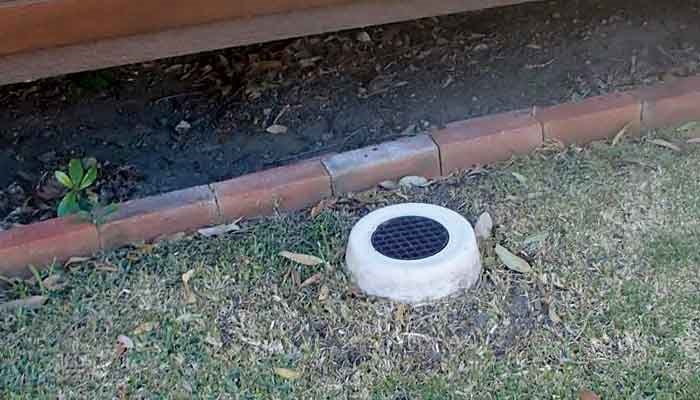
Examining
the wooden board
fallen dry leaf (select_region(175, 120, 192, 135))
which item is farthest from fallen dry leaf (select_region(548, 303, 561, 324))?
fallen dry leaf (select_region(175, 120, 192, 135))

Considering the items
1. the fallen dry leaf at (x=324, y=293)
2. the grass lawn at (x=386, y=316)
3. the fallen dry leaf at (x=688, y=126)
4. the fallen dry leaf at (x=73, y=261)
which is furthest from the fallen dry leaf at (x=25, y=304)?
the fallen dry leaf at (x=688, y=126)

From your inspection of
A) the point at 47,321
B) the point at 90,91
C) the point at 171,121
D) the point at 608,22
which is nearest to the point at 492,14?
the point at 608,22

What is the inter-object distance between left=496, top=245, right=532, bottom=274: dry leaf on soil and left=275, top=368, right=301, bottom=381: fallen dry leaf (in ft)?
2.11

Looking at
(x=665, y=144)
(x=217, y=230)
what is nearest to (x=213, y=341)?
(x=217, y=230)

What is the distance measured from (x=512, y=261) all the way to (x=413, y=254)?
0.28 metres

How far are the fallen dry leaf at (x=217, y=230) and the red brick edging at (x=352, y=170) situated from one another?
0.8 inches

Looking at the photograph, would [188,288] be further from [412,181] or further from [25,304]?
[412,181]

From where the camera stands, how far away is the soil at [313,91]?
2785mm

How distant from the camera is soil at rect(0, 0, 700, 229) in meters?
2.79

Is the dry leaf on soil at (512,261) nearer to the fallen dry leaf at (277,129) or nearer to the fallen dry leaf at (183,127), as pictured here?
the fallen dry leaf at (277,129)

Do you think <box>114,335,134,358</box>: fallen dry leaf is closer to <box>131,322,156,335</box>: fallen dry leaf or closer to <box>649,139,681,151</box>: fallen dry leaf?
<box>131,322,156,335</box>: fallen dry leaf

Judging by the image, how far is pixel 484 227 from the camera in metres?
2.27

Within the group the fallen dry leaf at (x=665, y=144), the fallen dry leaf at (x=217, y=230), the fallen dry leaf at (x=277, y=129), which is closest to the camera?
the fallen dry leaf at (x=217, y=230)

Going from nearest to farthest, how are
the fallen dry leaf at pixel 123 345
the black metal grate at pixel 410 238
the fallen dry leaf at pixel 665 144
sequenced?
the fallen dry leaf at pixel 123 345, the black metal grate at pixel 410 238, the fallen dry leaf at pixel 665 144
